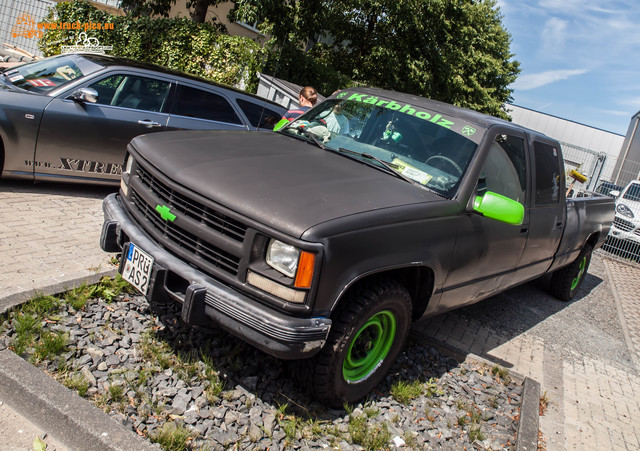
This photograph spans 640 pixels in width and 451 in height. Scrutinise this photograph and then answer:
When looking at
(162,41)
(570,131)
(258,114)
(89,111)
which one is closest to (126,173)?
(89,111)

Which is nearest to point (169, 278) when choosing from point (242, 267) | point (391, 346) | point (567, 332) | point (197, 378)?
point (242, 267)

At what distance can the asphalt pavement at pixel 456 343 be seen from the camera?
2514 mm

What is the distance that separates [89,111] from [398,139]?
11.9 ft

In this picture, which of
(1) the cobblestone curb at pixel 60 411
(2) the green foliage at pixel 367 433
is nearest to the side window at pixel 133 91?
(1) the cobblestone curb at pixel 60 411

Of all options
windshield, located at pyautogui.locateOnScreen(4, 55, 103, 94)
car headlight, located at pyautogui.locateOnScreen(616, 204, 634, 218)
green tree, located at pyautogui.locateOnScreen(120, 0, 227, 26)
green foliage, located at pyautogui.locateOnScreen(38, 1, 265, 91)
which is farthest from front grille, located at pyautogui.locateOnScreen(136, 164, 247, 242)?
green tree, located at pyautogui.locateOnScreen(120, 0, 227, 26)

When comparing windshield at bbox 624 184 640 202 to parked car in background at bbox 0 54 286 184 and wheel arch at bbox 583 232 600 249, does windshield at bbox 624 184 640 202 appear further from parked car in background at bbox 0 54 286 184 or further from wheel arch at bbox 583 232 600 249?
parked car in background at bbox 0 54 286 184

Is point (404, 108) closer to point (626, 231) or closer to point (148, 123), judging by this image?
point (148, 123)

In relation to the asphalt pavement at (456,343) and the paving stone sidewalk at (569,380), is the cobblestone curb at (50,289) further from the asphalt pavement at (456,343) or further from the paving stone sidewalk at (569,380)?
the paving stone sidewalk at (569,380)

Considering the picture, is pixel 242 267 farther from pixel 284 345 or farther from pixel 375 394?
pixel 375 394

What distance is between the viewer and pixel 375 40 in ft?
66.8

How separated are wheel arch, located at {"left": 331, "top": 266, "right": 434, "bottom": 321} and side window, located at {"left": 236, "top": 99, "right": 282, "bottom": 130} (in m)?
4.01

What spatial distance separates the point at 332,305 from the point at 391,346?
0.91 m

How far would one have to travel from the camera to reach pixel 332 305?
2.75 metres

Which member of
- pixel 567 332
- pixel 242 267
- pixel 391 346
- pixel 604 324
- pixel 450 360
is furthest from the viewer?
pixel 604 324
